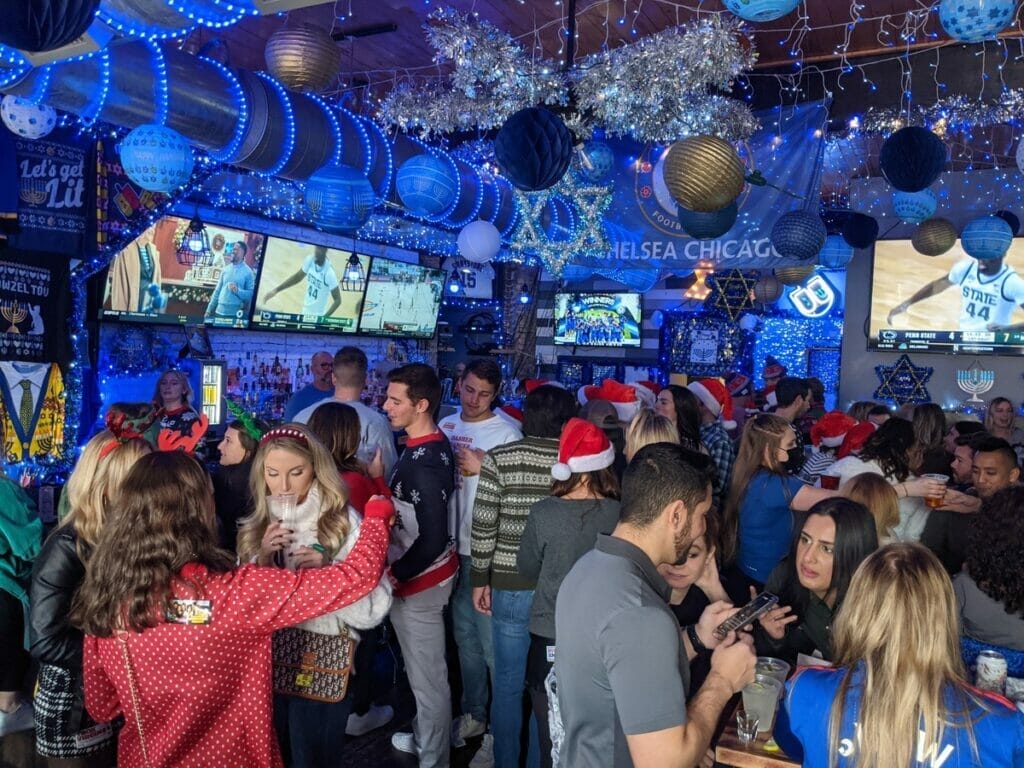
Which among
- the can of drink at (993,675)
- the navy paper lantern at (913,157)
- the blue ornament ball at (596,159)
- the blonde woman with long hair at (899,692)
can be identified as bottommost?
the can of drink at (993,675)

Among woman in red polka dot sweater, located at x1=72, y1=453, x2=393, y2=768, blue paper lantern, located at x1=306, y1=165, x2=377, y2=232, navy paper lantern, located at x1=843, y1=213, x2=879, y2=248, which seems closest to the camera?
woman in red polka dot sweater, located at x1=72, y1=453, x2=393, y2=768

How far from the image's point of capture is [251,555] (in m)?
2.81

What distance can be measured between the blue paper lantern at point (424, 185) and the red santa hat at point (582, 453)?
3.10m

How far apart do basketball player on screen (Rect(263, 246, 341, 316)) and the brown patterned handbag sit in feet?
19.6

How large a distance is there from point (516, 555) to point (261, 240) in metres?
5.50

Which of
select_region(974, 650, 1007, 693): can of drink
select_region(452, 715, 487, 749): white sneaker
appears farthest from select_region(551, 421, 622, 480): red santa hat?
select_region(452, 715, 487, 749): white sneaker

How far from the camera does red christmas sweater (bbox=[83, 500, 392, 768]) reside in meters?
2.19

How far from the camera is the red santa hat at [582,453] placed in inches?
123

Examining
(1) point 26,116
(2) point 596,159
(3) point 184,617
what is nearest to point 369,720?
(3) point 184,617

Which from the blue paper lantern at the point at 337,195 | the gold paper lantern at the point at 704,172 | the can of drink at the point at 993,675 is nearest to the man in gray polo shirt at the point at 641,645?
the can of drink at the point at 993,675

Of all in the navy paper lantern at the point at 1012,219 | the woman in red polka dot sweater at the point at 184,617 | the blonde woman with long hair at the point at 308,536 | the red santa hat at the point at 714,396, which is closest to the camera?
the woman in red polka dot sweater at the point at 184,617

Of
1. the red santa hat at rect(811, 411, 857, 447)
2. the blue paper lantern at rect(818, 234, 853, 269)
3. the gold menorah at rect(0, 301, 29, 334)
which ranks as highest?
the blue paper lantern at rect(818, 234, 853, 269)

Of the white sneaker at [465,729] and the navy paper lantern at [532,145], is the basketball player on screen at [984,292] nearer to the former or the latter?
the navy paper lantern at [532,145]

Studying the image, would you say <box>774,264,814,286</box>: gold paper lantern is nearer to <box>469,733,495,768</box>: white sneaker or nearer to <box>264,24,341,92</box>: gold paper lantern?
<box>264,24,341,92</box>: gold paper lantern
